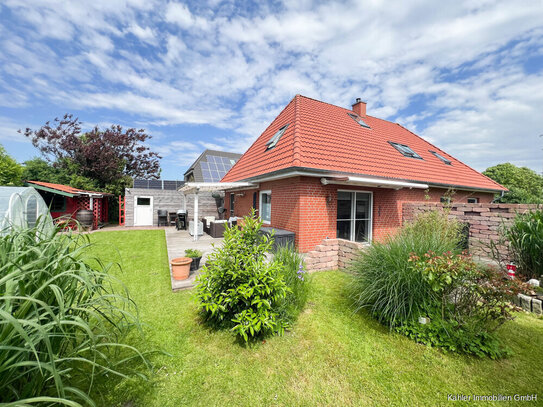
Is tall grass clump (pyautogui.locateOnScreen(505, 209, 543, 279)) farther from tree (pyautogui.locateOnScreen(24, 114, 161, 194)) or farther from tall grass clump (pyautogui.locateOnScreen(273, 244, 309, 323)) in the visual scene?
tree (pyautogui.locateOnScreen(24, 114, 161, 194))

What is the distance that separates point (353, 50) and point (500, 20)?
3.92m

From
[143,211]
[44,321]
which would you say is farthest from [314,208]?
[143,211]

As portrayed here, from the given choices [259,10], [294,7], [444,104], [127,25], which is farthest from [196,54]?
[444,104]

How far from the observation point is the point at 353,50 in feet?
25.8

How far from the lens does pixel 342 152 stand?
8734 mm

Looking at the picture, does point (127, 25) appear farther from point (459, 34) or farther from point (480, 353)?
point (480, 353)

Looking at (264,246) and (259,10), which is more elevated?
(259,10)

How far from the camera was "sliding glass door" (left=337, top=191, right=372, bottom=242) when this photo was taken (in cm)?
808

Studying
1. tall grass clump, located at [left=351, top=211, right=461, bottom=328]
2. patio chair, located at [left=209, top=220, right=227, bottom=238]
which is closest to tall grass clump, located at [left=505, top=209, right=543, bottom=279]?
tall grass clump, located at [left=351, top=211, right=461, bottom=328]

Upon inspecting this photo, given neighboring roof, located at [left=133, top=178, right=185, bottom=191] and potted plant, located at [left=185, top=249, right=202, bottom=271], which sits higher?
neighboring roof, located at [left=133, top=178, right=185, bottom=191]

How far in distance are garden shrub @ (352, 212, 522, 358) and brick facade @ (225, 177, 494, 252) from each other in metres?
3.12

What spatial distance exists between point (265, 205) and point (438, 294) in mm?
7129

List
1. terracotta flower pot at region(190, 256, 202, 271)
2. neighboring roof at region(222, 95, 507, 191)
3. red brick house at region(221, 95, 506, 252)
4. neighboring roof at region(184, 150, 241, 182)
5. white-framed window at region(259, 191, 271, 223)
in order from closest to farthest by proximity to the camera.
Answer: terracotta flower pot at region(190, 256, 202, 271), red brick house at region(221, 95, 506, 252), neighboring roof at region(222, 95, 507, 191), white-framed window at region(259, 191, 271, 223), neighboring roof at region(184, 150, 241, 182)

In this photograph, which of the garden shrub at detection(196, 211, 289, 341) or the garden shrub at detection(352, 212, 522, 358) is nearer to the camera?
the garden shrub at detection(352, 212, 522, 358)
